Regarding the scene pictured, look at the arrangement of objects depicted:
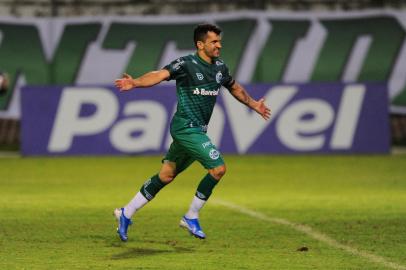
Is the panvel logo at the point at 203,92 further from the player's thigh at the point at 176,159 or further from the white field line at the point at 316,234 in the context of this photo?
the white field line at the point at 316,234

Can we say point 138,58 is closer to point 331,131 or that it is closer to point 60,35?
point 60,35

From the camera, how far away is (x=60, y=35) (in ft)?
84.6

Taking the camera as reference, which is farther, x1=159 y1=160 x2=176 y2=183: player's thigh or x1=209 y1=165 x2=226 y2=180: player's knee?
x1=159 y1=160 x2=176 y2=183: player's thigh

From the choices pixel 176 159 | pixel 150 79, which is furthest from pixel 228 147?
pixel 150 79

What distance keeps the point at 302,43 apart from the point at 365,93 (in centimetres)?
379

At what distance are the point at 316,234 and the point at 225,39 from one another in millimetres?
15628

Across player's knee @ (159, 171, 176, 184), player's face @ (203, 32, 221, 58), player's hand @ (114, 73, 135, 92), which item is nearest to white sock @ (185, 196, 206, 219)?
player's knee @ (159, 171, 176, 184)

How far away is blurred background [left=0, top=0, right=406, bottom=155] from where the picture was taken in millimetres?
25750

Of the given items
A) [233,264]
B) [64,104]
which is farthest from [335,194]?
[64,104]

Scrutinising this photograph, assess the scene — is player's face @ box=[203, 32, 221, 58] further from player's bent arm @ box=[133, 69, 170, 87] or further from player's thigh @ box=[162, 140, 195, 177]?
player's thigh @ box=[162, 140, 195, 177]

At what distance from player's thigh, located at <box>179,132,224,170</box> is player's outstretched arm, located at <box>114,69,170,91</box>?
0.66m

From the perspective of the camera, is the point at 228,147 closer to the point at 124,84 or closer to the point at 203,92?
the point at 203,92

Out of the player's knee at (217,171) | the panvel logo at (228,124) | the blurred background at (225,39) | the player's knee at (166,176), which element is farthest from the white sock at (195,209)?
the blurred background at (225,39)

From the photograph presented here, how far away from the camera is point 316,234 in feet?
35.4
